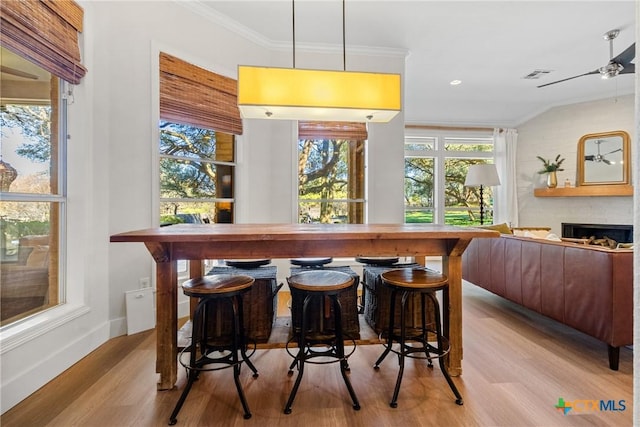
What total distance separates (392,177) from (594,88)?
4.16 meters

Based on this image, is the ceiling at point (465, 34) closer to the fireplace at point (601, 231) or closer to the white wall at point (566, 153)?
the white wall at point (566, 153)

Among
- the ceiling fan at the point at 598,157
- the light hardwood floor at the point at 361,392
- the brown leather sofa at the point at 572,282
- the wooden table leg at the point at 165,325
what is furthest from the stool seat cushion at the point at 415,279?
the ceiling fan at the point at 598,157

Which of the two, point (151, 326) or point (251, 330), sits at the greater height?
point (251, 330)

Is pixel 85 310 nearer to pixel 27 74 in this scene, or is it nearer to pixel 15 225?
pixel 15 225

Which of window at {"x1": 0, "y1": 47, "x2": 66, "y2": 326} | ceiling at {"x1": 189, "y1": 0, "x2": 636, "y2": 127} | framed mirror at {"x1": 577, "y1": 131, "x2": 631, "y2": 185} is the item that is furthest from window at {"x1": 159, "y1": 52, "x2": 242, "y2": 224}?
framed mirror at {"x1": 577, "y1": 131, "x2": 631, "y2": 185}

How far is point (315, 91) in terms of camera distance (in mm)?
2109

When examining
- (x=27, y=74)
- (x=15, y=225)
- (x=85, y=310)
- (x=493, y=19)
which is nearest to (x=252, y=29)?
(x=27, y=74)

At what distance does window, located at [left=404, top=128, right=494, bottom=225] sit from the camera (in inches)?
259

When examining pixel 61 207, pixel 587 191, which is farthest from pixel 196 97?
pixel 587 191

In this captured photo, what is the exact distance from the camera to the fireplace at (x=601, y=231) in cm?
522

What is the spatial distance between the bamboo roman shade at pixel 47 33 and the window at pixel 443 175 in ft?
18.4

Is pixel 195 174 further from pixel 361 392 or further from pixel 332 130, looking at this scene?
pixel 361 392

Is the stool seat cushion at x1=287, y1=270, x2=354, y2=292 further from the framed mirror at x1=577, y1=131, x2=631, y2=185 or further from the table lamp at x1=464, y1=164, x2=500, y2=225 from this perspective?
the framed mirror at x1=577, y1=131, x2=631, y2=185

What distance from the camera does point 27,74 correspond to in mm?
1972
